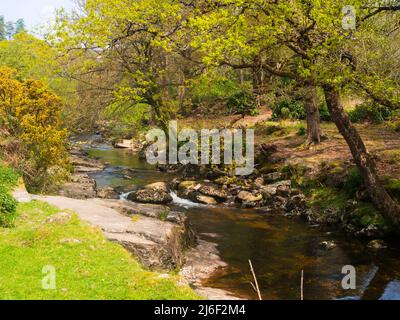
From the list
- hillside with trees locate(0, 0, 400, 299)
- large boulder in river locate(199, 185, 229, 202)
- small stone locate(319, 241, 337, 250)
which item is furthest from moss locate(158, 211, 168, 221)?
large boulder in river locate(199, 185, 229, 202)

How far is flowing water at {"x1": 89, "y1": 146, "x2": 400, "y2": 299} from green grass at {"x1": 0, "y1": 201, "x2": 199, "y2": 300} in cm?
397

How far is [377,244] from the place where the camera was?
729 inches

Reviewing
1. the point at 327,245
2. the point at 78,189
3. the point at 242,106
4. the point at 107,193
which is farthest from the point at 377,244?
the point at 242,106

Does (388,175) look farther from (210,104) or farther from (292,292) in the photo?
(210,104)

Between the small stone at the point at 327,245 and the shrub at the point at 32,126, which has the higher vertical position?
the shrub at the point at 32,126

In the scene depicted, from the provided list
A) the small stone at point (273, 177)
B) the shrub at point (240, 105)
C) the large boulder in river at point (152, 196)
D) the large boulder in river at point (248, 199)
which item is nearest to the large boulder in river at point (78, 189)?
the large boulder in river at point (152, 196)

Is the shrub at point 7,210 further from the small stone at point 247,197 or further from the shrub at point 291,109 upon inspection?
the shrub at point 291,109

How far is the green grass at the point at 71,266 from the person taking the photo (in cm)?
1028

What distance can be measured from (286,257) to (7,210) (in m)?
10.2

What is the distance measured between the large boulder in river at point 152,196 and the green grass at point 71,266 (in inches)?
437

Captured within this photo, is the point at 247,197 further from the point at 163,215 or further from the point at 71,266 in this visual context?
the point at 71,266

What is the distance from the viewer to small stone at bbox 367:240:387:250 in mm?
18364

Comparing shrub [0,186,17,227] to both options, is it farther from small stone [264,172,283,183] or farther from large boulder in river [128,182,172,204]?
small stone [264,172,283,183]
